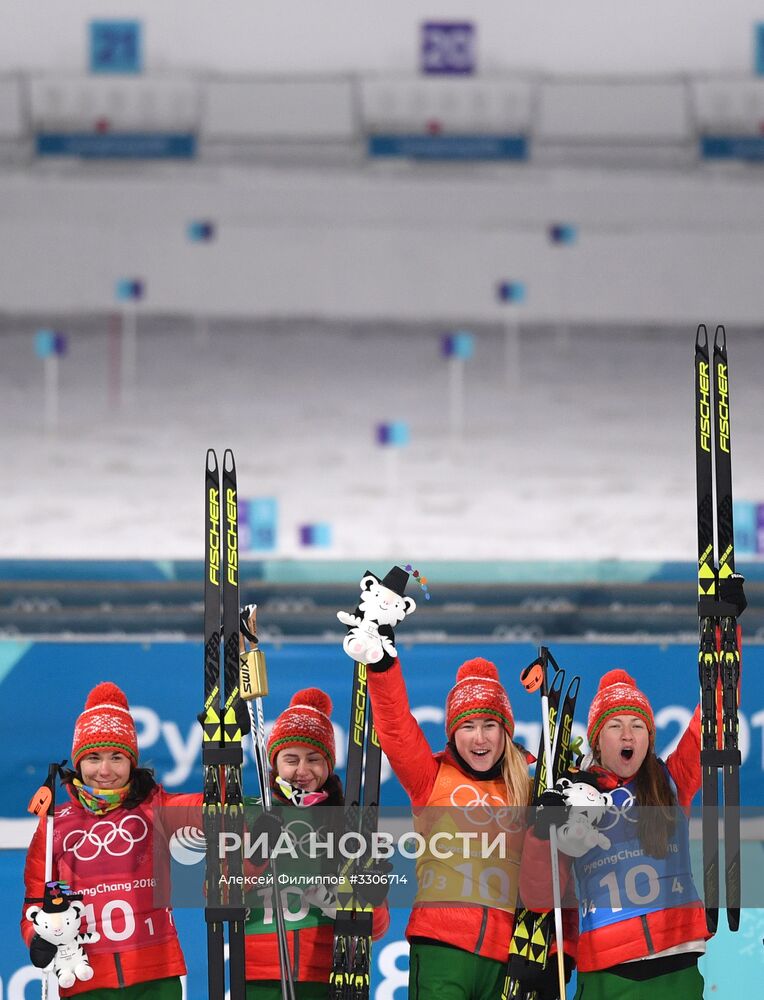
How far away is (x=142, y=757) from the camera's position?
4500 millimetres

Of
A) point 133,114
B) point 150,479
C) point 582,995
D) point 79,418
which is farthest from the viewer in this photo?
point 133,114

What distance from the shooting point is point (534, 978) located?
3.52 m

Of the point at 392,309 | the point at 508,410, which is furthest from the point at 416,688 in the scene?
the point at 392,309

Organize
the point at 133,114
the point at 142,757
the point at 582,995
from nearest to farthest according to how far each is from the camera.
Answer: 1. the point at 582,995
2. the point at 142,757
3. the point at 133,114

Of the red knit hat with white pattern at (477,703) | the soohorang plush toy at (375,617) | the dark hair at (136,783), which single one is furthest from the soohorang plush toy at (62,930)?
the red knit hat with white pattern at (477,703)

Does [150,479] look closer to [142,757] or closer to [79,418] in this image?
[79,418]

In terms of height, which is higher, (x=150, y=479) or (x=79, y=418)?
(x=79, y=418)

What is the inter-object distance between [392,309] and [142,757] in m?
9.49

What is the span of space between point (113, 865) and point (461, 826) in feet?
2.65

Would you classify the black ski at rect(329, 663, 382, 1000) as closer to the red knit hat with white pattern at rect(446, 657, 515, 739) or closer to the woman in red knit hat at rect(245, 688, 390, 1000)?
the woman in red knit hat at rect(245, 688, 390, 1000)

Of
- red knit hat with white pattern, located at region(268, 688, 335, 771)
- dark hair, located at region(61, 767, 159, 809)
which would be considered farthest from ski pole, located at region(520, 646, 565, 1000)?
dark hair, located at region(61, 767, 159, 809)

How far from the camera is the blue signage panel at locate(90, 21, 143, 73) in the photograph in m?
13.2

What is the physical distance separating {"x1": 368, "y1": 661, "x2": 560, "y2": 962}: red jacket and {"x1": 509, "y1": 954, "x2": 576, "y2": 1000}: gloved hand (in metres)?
0.06

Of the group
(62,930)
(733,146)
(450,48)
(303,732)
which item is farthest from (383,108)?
(62,930)
